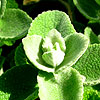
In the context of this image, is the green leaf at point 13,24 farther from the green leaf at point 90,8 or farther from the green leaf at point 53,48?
the green leaf at point 90,8

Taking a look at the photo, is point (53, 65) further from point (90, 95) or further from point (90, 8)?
point (90, 8)

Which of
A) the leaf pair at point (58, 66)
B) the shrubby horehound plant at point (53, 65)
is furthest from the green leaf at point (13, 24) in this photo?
the leaf pair at point (58, 66)

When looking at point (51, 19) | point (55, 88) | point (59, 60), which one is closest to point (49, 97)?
point (55, 88)

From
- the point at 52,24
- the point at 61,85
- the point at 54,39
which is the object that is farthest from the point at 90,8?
the point at 61,85

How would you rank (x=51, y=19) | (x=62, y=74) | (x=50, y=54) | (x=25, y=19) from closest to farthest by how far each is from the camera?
(x=50, y=54) → (x=62, y=74) → (x=51, y=19) → (x=25, y=19)

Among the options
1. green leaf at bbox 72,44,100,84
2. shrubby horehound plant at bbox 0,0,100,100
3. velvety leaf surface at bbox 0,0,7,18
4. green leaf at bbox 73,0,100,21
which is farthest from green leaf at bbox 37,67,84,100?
green leaf at bbox 73,0,100,21

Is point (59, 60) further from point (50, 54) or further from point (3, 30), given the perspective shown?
point (3, 30)
